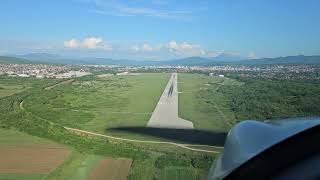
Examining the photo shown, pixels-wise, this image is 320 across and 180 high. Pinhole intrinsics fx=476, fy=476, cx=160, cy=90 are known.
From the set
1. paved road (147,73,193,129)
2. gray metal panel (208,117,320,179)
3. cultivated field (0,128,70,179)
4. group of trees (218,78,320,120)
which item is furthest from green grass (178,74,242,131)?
gray metal panel (208,117,320,179)

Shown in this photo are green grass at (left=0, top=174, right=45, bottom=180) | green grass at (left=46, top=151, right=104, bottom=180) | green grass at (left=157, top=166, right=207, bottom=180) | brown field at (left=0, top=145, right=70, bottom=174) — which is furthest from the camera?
brown field at (left=0, top=145, right=70, bottom=174)

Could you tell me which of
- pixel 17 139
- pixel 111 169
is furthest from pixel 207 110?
pixel 111 169

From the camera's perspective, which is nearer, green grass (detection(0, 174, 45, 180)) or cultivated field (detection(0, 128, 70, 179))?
green grass (detection(0, 174, 45, 180))

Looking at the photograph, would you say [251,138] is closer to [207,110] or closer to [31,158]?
[31,158]

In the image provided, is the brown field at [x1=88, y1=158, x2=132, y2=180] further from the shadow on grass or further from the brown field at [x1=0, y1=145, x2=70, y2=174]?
the shadow on grass

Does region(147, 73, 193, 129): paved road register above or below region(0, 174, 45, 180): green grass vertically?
below

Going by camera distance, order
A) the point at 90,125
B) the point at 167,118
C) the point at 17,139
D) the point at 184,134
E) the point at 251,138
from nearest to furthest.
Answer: the point at 251,138
the point at 17,139
the point at 184,134
the point at 90,125
the point at 167,118
